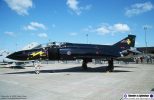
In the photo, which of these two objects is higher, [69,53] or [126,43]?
[126,43]

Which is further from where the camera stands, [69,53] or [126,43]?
[126,43]

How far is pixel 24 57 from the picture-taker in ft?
68.2

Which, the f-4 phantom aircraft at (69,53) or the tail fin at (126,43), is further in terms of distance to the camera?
the tail fin at (126,43)

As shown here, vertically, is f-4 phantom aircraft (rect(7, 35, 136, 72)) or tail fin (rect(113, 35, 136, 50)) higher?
tail fin (rect(113, 35, 136, 50))

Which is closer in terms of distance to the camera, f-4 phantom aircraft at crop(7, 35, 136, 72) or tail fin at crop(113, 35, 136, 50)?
f-4 phantom aircraft at crop(7, 35, 136, 72)

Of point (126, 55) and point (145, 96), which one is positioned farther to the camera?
point (126, 55)

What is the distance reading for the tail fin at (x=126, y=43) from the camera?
91.9 feet

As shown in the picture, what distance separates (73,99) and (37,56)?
41.6 ft

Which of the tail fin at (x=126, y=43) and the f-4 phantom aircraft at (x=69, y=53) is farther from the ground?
the tail fin at (x=126, y=43)

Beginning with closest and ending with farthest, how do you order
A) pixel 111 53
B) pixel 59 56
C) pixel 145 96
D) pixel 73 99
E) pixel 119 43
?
pixel 145 96 → pixel 73 99 → pixel 59 56 → pixel 111 53 → pixel 119 43

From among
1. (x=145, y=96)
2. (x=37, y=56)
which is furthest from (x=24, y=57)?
(x=145, y=96)

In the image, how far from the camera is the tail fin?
28.0 metres

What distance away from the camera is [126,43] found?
2838cm

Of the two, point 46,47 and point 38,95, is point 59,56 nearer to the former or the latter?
point 46,47
